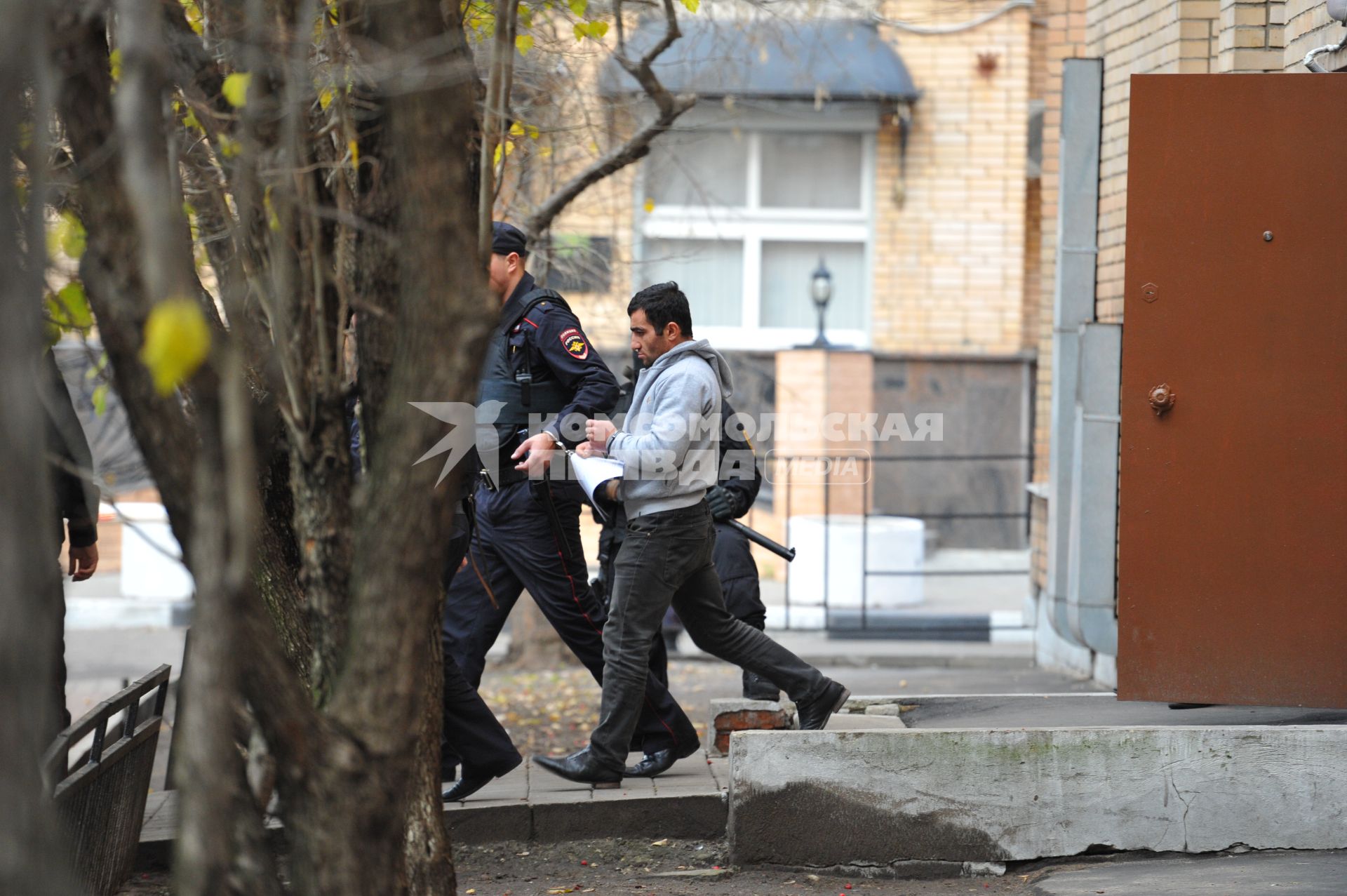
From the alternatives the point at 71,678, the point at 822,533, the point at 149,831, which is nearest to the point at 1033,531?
the point at 822,533

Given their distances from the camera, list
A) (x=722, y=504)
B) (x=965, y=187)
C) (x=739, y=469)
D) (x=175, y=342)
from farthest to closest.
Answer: (x=965, y=187) → (x=739, y=469) → (x=722, y=504) → (x=175, y=342)

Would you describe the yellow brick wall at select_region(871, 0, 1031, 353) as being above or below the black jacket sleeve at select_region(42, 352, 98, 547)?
above

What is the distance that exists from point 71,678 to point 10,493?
27.4ft

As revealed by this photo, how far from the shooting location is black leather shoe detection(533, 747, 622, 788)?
193 inches

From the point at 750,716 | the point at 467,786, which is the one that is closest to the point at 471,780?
the point at 467,786

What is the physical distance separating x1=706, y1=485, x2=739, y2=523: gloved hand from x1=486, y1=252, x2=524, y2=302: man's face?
3.90 ft

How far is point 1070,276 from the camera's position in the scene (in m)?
7.11

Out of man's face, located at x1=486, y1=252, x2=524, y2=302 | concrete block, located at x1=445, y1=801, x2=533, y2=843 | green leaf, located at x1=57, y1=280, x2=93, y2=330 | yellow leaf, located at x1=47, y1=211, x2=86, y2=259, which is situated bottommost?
concrete block, located at x1=445, y1=801, x2=533, y2=843

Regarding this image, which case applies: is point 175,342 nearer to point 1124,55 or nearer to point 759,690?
point 759,690

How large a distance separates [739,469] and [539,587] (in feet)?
4.07

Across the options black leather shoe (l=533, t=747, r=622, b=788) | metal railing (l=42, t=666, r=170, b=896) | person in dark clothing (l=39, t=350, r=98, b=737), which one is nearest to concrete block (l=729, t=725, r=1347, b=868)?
black leather shoe (l=533, t=747, r=622, b=788)

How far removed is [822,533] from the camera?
11164 mm

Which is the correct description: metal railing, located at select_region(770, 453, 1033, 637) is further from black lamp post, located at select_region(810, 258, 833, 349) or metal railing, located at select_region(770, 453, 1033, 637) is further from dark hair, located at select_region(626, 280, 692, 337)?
dark hair, located at select_region(626, 280, 692, 337)

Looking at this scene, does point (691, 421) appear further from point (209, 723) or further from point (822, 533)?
point (822, 533)
